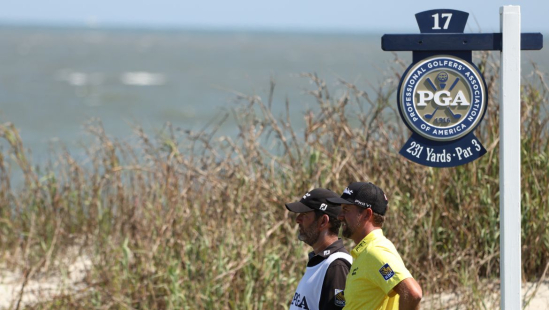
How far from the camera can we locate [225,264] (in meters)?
6.06

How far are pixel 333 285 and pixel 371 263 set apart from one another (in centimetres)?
35

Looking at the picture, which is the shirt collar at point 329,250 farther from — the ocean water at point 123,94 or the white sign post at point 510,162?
the ocean water at point 123,94

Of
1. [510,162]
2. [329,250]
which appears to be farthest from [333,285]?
[510,162]

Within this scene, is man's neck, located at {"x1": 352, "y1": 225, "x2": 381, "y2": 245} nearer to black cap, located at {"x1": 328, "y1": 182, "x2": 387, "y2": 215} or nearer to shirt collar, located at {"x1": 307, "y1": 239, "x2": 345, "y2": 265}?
black cap, located at {"x1": 328, "y1": 182, "x2": 387, "y2": 215}

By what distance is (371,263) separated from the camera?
3400mm

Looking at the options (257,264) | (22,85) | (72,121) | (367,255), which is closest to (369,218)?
(367,255)

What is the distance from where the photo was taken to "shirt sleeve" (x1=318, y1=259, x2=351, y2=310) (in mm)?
3682

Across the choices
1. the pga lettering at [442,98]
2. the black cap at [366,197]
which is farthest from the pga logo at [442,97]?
the black cap at [366,197]

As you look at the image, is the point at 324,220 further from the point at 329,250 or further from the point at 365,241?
the point at 365,241

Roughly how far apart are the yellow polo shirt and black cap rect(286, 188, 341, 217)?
1.52ft

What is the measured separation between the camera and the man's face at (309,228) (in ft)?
13.0

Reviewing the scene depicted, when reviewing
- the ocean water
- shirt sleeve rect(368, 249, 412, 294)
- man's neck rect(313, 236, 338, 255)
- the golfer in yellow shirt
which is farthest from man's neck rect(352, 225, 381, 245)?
the ocean water

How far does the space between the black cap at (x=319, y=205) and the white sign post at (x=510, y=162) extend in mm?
760

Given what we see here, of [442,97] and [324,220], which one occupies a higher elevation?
[442,97]
